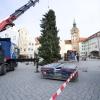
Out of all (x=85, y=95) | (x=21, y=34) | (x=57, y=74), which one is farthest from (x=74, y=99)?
(x=21, y=34)

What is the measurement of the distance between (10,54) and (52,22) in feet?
66.4

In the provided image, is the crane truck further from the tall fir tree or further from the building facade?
the building facade

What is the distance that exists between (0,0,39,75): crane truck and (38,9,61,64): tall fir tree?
42.3ft

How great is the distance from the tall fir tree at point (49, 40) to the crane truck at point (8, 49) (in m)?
12.9

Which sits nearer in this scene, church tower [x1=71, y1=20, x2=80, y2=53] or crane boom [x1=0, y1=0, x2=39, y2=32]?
crane boom [x1=0, y1=0, x2=39, y2=32]

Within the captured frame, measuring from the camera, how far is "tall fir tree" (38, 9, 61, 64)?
143 ft

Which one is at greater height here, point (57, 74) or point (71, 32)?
point (71, 32)

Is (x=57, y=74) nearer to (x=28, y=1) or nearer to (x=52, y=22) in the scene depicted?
(x=28, y=1)

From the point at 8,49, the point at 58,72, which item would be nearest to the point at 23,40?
the point at 8,49

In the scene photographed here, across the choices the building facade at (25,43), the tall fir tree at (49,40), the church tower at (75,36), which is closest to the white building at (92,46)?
Answer: the church tower at (75,36)

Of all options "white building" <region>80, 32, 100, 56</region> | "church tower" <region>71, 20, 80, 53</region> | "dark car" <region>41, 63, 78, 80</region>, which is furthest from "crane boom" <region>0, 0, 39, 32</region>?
"church tower" <region>71, 20, 80, 53</region>

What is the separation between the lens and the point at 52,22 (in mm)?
46688

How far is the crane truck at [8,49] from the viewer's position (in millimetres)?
23781

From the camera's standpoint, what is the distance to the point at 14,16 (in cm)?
3061
